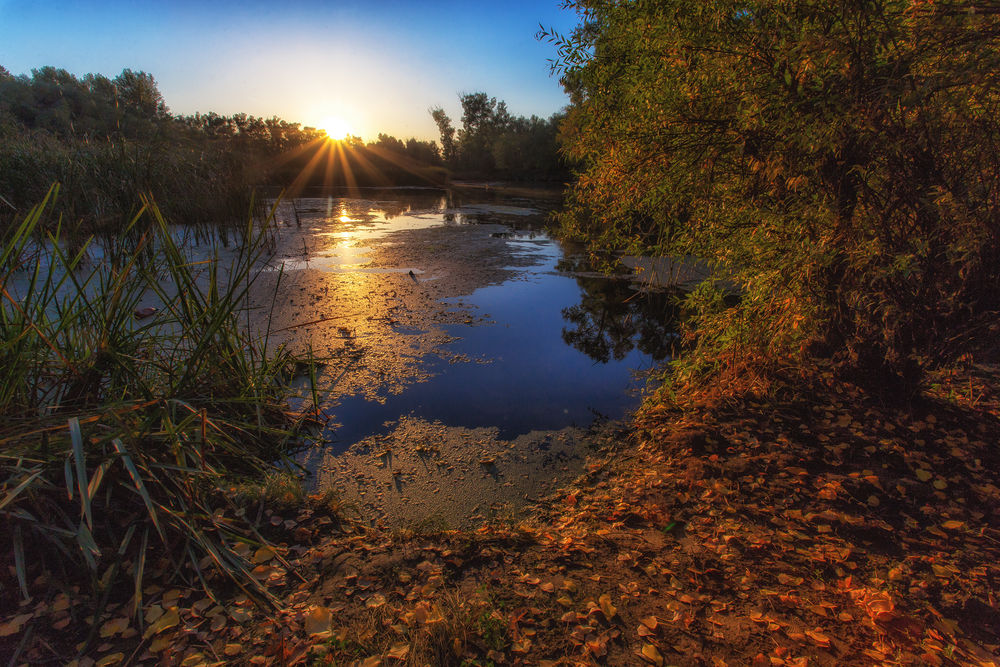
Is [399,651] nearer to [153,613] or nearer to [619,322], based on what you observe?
[153,613]

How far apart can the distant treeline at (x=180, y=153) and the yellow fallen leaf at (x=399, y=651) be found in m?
2.83

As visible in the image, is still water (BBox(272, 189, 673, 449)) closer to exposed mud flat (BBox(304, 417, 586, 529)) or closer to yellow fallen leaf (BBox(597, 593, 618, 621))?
exposed mud flat (BBox(304, 417, 586, 529))

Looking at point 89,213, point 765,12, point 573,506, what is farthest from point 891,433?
point 89,213

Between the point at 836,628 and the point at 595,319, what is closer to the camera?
the point at 836,628

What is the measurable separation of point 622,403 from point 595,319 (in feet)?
10.0

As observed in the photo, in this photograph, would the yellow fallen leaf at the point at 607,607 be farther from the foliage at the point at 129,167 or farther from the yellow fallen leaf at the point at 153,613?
the foliage at the point at 129,167

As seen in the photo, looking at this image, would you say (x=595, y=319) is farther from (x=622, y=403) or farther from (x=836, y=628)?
(x=836, y=628)

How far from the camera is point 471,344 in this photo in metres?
5.83

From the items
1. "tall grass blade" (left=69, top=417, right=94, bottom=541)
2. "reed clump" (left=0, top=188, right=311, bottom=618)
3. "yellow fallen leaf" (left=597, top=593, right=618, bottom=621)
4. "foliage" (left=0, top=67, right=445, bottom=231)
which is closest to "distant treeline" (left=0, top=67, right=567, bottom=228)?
"foliage" (left=0, top=67, right=445, bottom=231)

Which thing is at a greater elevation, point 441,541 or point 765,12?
point 765,12

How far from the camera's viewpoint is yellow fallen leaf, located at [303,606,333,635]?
1.76m

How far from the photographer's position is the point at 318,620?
1808 millimetres

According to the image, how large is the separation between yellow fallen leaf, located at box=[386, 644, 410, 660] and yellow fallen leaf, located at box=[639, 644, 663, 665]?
95 cm

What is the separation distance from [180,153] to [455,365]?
31.1ft
